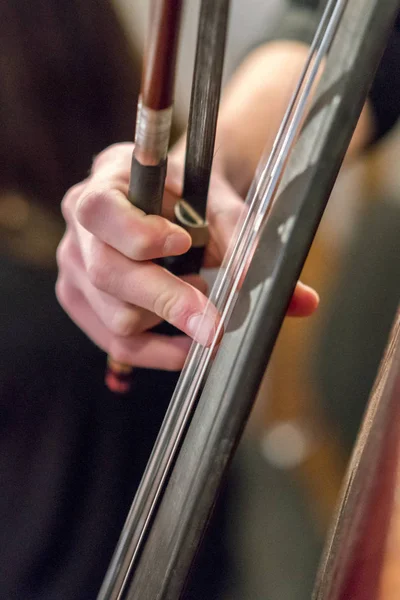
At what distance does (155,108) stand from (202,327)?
0.35 feet

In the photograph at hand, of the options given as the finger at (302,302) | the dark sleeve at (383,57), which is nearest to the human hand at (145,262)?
the finger at (302,302)

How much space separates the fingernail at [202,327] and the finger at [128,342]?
0.06 feet

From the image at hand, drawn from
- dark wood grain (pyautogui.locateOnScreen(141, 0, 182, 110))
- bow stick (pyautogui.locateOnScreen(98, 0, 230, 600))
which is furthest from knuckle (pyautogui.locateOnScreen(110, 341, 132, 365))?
dark wood grain (pyautogui.locateOnScreen(141, 0, 182, 110))

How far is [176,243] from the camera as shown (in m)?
0.27

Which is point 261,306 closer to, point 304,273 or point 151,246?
point 151,246

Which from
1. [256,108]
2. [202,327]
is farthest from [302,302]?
[256,108]

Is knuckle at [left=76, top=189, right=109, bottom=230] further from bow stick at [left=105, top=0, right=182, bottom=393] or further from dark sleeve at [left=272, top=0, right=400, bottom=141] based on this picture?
dark sleeve at [left=272, top=0, right=400, bottom=141]

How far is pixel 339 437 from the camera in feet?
2.07

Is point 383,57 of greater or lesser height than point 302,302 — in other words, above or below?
above

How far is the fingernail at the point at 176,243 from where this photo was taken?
26 centimetres

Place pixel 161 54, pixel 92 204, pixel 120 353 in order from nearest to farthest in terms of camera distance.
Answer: pixel 161 54 → pixel 92 204 → pixel 120 353

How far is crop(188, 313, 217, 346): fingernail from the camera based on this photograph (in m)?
0.25

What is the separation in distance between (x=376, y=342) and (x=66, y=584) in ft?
1.43

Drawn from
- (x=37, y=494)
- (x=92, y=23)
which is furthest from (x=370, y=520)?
(x=92, y=23)
